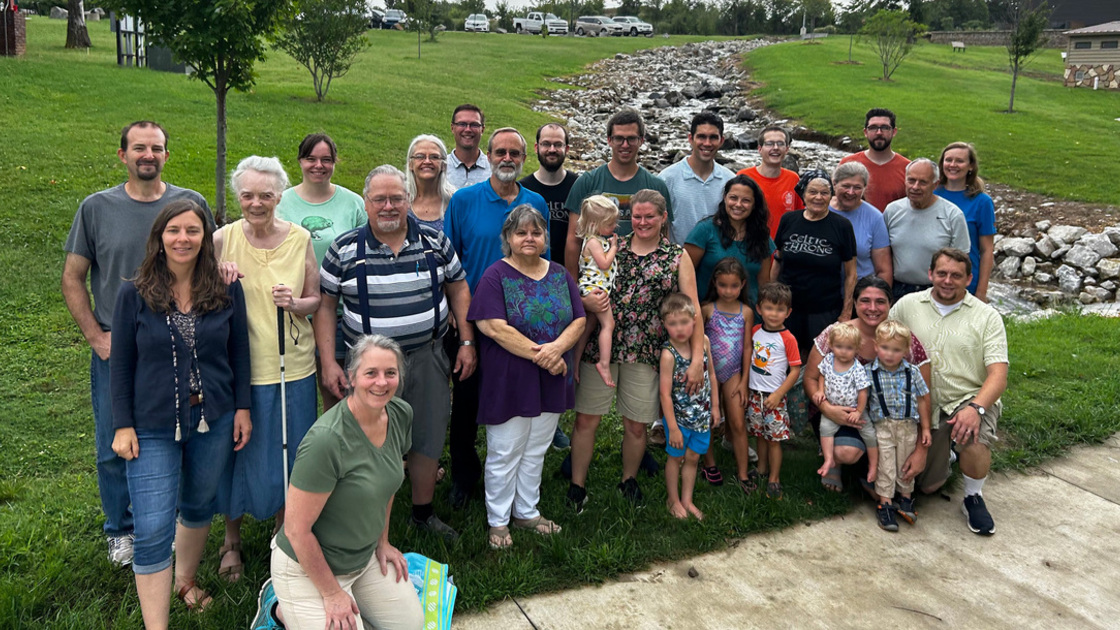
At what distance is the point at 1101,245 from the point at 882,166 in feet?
25.8

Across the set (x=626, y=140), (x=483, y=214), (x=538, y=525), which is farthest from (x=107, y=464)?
(x=626, y=140)

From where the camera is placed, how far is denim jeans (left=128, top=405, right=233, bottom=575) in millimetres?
3428

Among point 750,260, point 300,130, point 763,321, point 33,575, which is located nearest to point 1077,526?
point 763,321

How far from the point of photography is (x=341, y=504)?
3.27 meters

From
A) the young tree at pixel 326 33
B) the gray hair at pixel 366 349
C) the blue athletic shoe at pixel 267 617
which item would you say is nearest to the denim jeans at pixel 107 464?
the blue athletic shoe at pixel 267 617

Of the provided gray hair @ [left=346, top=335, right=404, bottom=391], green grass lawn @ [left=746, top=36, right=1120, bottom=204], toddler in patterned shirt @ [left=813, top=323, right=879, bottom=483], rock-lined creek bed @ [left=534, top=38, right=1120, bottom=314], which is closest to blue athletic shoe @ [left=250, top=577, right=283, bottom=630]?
gray hair @ [left=346, top=335, right=404, bottom=391]

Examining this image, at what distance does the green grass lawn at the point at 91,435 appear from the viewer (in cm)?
400

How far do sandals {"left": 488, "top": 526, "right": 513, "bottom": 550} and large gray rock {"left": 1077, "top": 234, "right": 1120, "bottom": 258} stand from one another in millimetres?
11630

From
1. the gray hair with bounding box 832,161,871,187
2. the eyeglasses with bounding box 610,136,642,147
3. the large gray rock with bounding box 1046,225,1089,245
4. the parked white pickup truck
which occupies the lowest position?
the large gray rock with bounding box 1046,225,1089,245

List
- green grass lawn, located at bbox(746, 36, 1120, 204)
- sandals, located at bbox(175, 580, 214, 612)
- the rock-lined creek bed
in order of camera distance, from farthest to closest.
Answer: green grass lawn, located at bbox(746, 36, 1120, 204)
the rock-lined creek bed
sandals, located at bbox(175, 580, 214, 612)

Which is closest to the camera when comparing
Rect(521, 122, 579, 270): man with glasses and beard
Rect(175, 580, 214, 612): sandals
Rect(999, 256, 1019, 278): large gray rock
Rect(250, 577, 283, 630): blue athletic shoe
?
Rect(250, 577, 283, 630): blue athletic shoe

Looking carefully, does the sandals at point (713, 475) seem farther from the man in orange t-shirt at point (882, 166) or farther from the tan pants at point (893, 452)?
the man in orange t-shirt at point (882, 166)

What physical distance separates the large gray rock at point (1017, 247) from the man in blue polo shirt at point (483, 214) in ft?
35.6

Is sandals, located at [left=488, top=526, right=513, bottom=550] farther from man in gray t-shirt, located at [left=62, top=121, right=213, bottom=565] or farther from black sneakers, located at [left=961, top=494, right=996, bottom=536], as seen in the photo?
black sneakers, located at [left=961, top=494, right=996, bottom=536]
